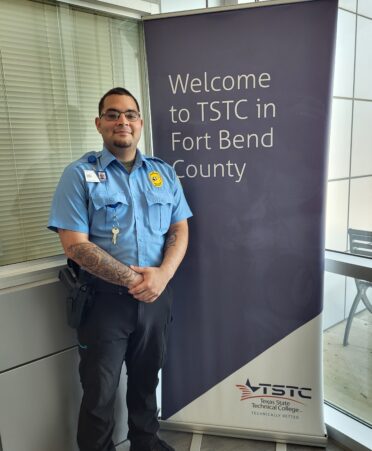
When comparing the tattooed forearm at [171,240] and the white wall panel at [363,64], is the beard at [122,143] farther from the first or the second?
the white wall panel at [363,64]

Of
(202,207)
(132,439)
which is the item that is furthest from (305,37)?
(132,439)

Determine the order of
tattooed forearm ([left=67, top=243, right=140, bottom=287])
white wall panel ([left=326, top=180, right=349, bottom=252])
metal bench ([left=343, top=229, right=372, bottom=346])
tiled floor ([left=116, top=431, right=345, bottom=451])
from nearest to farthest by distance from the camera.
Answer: tattooed forearm ([left=67, top=243, right=140, bottom=287]) → tiled floor ([left=116, top=431, right=345, bottom=451]) → metal bench ([left=343, top=229, right=372, bottom=346]) → white wall panel ([left=326, top=180, right=349, bottom=252])

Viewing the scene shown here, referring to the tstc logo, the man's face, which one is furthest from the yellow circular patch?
the tstc logo

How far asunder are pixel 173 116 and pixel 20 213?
88 cm

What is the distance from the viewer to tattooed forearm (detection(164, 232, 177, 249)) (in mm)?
1714

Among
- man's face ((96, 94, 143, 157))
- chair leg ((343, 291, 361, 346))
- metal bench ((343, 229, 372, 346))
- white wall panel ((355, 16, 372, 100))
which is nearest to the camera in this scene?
man's face ((96, 94, 143, 157))

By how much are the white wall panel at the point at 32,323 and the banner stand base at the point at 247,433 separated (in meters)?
0.80

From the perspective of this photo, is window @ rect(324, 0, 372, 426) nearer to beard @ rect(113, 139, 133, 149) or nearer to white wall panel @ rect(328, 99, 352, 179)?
white wall panel @ rect(328, 99, 352, 179)

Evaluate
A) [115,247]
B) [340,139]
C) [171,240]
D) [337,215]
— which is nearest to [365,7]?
[340,139]

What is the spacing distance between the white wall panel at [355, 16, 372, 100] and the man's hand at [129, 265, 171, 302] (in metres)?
1.83

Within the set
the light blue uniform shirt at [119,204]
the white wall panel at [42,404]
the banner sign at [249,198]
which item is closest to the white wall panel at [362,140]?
the banner sign at [249,198]

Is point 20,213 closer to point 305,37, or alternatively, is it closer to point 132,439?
point 132,439

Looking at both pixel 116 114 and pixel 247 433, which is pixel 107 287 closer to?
pixel 116 114

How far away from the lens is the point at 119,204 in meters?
1.58
